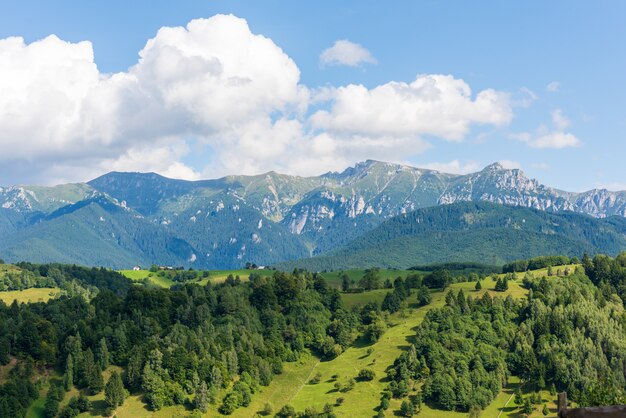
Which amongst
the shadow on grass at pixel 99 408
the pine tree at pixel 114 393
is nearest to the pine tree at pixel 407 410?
the pine tree at pixel 114 393

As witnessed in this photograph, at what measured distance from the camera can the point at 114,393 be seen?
156625mm

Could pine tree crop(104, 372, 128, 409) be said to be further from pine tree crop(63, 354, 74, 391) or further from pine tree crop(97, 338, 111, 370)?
pine tree crop(97, 338, 111, 370)

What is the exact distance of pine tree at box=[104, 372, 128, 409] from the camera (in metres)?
156

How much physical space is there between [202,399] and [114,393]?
72.4ft

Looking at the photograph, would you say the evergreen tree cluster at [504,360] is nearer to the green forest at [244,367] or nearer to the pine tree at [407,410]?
the green forest at [244,367]

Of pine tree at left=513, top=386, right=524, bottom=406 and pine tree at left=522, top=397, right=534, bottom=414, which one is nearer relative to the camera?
pine tree at left=522, top=397, right=534, bottom=414

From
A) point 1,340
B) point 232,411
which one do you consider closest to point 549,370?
point 232,411

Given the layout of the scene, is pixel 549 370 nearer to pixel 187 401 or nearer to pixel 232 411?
pixel 232 411

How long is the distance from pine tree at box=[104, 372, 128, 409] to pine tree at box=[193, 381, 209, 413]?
18.5 metres

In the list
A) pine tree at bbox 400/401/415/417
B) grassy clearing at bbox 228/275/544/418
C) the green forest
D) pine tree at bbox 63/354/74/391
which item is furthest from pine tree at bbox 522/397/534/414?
pine tree at bbox 63/354/74/391

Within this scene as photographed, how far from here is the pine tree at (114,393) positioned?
156000 millimetres

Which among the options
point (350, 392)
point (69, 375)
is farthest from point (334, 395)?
point (69, 375)

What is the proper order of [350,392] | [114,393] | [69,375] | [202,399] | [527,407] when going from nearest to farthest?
[114,393], [202,399], [527,407], [69,375], [350,392]

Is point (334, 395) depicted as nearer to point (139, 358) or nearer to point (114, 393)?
point (139, 358)
